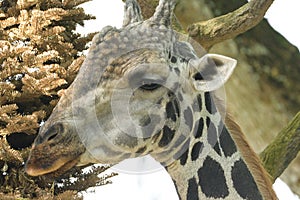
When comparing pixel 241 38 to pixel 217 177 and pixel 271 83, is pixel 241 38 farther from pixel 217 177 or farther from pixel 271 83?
pixel 217 177

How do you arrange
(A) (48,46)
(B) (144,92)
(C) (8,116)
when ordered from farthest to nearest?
(A) (48,46), (C) (8,116), (B) (144,92)

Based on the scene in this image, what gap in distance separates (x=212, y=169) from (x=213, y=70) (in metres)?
0.31

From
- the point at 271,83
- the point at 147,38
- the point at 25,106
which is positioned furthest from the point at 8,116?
the point at 271,83

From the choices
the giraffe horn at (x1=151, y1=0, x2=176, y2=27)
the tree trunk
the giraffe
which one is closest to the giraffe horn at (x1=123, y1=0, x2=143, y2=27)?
the giraffe

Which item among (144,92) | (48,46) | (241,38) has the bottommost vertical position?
(144,92)

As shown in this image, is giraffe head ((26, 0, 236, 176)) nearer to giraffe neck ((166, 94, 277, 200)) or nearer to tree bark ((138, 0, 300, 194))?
giraffe neck ((166, 94, 277, 200))

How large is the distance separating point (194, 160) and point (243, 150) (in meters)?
0.16

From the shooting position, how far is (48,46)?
403 centimetres

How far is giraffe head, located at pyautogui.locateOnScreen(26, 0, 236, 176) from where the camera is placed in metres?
2.34

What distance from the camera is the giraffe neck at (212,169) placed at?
250 cm

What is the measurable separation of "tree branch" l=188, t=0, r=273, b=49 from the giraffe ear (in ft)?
6.04

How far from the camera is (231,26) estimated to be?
14.1 feet

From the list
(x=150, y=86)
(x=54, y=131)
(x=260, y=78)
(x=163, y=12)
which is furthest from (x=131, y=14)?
(x=260, y=78)

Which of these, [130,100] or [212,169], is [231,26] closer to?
[212,169]
